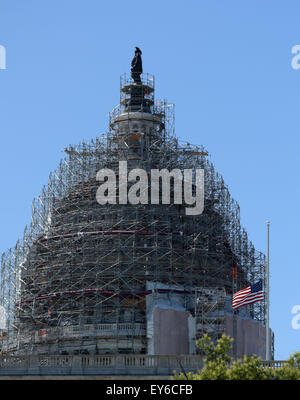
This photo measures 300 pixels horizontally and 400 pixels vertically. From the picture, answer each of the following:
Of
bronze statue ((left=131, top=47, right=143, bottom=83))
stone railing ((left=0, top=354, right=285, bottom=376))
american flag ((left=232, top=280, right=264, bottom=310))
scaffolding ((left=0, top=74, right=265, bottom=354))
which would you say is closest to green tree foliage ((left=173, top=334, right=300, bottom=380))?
stone railing ((left=0, top=354, right=285, bottom=376))

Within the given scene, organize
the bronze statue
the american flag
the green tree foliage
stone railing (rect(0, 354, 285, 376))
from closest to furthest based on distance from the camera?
1. the green tree foliage
2. stone railing (rect(0, 354, 285, 376))
3. the american flag
4. the bronze statue

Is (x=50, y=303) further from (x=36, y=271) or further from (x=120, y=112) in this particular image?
(x=120, y=112)

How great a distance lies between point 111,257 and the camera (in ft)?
305

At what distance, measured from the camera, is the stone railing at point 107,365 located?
5703 cm

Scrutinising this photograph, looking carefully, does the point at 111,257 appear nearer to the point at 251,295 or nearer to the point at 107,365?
the point at 251,295

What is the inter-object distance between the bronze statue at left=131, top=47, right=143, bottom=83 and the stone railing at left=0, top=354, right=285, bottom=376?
59950 millimetres

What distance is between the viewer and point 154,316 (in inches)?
3506

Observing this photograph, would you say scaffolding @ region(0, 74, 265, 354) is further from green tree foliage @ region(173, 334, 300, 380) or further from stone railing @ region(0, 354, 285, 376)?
green tree foliage @ region(173, 334, 300, 380)

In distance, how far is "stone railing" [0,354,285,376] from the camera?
57031 millimetres

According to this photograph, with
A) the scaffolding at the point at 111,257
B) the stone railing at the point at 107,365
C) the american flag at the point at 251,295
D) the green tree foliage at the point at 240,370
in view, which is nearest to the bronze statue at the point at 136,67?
the scaffolding at the point at 111,257


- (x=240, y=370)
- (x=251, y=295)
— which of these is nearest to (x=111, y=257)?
(x=251, y=295)

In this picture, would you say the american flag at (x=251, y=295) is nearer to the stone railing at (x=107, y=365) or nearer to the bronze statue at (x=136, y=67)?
the stone railing at (x=107, y=365)

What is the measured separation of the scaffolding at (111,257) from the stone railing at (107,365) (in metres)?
29.2
